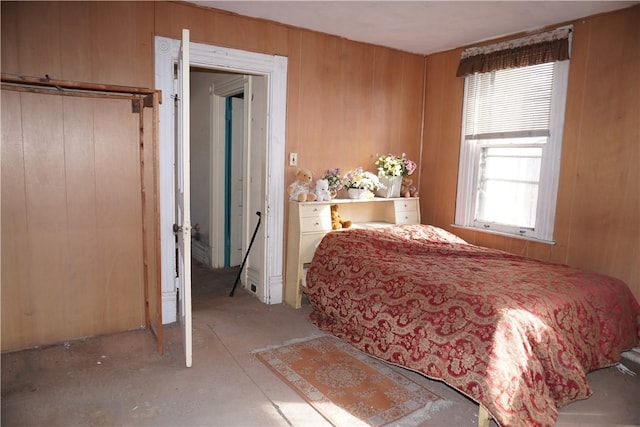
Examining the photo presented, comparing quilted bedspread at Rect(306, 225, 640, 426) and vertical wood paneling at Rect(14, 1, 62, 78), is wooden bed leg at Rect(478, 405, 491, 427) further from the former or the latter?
vertical wood paneling at Rect(14, 1, 62, 78)

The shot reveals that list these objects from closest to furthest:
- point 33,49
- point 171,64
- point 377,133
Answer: point 33,49
point 171,64
point 377,133

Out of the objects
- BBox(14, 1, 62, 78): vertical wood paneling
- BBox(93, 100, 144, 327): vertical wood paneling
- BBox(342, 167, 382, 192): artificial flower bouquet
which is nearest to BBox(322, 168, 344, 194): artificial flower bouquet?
BBox(342, 167, 382, 192): artificial flower bouquet

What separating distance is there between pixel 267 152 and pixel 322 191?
60cm

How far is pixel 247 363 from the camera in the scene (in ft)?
9.28

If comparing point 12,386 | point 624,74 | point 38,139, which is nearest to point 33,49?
point 38,139

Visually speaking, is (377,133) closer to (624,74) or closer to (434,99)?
(434,99)

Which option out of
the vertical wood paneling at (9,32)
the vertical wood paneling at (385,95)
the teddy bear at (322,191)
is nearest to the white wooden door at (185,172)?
the vertical wood paneling at (9,32)

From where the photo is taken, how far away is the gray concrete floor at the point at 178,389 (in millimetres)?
2240

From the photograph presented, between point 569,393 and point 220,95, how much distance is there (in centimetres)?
419

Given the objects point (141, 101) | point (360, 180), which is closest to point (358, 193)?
point (360, 180)

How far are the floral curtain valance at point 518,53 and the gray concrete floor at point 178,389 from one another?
2.37m

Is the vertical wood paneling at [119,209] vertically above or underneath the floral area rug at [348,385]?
above

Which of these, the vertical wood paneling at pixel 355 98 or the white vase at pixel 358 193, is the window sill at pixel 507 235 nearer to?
the white vase at pixel 358 193

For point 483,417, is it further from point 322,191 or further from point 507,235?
point 322,191
